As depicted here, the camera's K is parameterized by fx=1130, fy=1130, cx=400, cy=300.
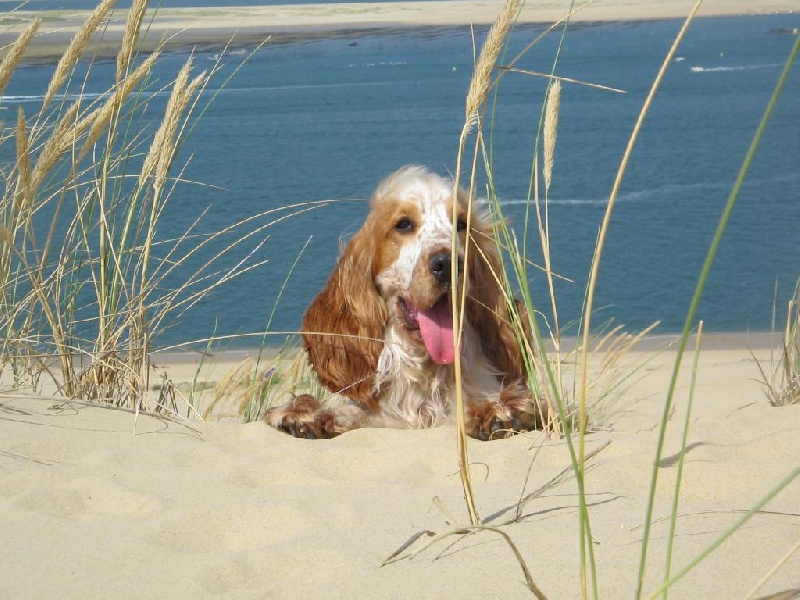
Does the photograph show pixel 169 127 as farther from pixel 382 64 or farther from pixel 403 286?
pixel 382 64

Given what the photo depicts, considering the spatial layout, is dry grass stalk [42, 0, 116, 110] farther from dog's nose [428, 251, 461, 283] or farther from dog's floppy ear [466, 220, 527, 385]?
dog's floppy ear [466, 220, 527, 385]

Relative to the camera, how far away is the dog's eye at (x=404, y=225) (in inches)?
192

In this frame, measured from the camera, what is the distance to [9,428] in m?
4.02

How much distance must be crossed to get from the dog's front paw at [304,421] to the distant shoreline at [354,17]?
43187mm

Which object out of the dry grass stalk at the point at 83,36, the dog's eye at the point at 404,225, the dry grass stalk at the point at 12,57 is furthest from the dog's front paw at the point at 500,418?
the dry grass stalk at the point at 12,57

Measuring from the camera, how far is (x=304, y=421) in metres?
4.70

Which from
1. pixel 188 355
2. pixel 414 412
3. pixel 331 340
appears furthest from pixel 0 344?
pixel 188 355

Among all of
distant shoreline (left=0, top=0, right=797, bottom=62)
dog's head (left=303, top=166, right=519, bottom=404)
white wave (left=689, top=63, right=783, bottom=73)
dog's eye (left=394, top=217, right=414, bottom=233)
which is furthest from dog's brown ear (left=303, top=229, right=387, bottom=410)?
distant shoreline (left=0, top=0, right=797, bottom=62)

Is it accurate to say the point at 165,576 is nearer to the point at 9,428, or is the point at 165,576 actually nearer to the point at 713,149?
the point at 9,428

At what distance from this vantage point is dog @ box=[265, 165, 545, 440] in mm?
4812

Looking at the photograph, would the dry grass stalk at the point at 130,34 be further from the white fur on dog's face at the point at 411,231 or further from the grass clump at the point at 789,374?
the grass clump at the point at 789,374

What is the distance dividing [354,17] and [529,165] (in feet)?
175

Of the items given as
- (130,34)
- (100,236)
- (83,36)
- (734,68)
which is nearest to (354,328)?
(100,236)

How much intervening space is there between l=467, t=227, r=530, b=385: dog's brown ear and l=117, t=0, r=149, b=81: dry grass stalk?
5.29ft
